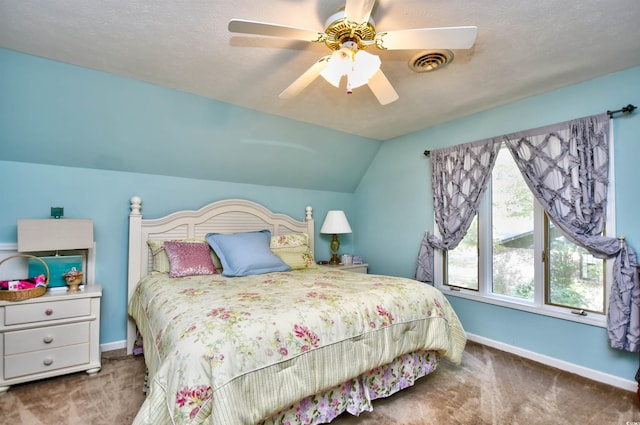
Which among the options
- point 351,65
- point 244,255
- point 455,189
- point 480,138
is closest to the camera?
point 351,65

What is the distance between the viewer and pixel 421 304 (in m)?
2.27

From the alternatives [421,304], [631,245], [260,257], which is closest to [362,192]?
[260,257]

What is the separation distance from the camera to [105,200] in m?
3.03

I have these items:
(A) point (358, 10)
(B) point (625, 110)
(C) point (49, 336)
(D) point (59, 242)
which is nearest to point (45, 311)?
(C) point (49, 336)

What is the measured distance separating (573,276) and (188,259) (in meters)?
3.31

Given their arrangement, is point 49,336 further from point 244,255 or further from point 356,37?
point 356,37

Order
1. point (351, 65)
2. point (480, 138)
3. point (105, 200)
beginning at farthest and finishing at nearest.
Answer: point (480, 138)
point (105, 200)
point (351, 65)

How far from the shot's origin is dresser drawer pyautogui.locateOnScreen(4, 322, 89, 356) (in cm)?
224

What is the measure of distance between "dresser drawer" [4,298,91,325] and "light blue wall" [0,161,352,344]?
0.56 m

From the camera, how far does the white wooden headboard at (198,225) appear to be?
9.89 ft

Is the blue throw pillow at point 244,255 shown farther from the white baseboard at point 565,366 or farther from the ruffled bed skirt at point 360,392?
the white baseboard at point 565,366

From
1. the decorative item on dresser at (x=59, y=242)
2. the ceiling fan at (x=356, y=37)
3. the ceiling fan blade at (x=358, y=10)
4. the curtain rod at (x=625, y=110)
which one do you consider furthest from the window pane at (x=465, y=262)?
the decorative item on dresser at (x=59, y=242)

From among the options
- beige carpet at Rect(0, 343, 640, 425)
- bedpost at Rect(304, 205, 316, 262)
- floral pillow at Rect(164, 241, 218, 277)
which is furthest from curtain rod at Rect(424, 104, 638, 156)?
floral pillow at Rect(164, 241, 218, 277)

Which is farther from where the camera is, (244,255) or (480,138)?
(480,138)
